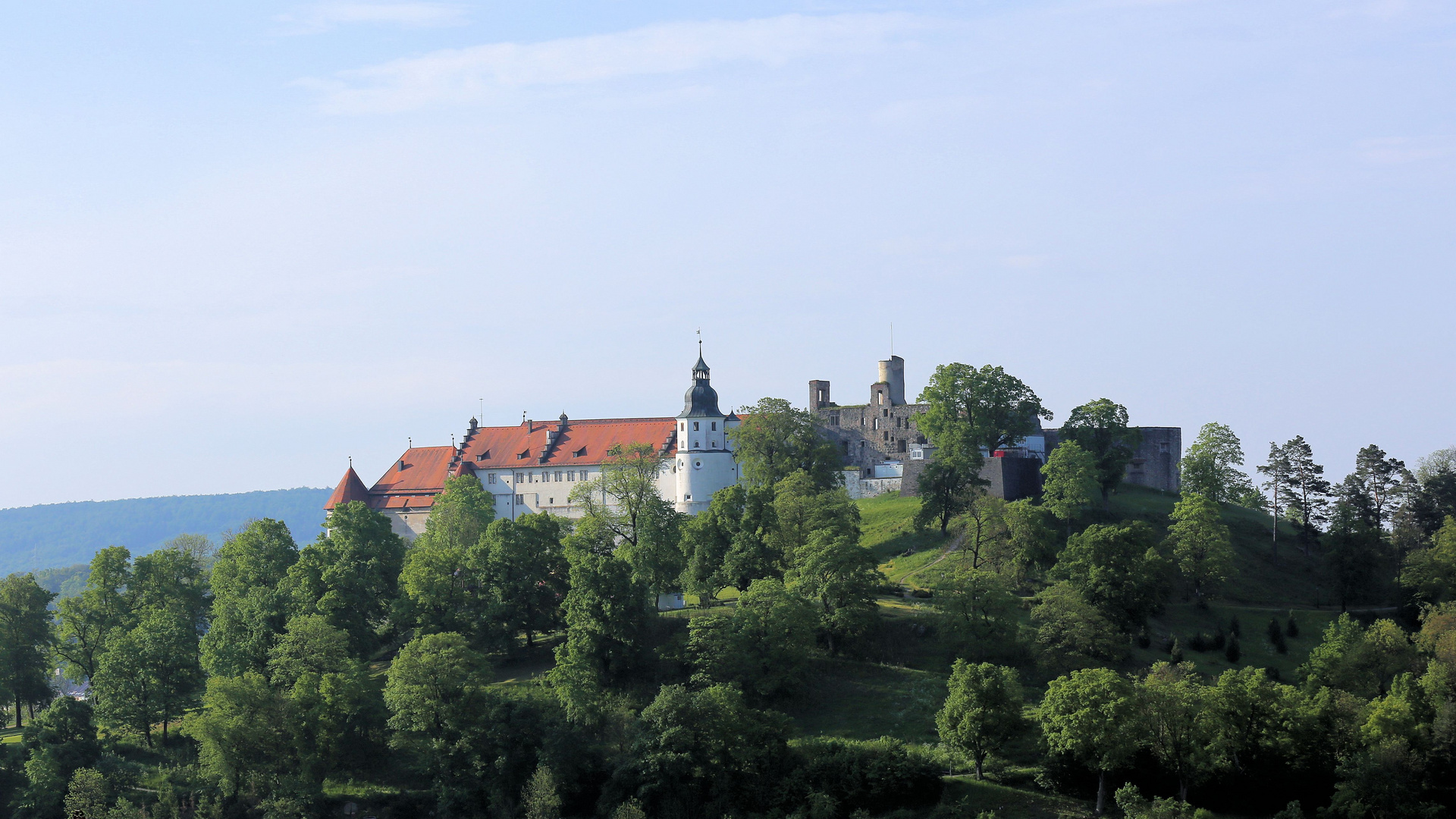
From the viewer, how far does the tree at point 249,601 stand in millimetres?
73312

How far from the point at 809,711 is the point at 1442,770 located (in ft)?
87.3

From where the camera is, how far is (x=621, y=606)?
2726 inches

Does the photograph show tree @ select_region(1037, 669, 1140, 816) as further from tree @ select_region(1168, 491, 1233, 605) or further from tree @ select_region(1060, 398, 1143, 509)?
tree @ select_region(1060, 398, 1143, 509)

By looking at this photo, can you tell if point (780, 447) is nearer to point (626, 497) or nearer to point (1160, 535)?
point (626, 497)

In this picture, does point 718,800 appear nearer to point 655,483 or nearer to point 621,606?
point 621,606

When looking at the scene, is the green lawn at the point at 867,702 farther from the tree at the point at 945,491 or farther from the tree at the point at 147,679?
the tree at the point at 147,679

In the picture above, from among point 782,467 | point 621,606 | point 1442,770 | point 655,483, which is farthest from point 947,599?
point 655,483

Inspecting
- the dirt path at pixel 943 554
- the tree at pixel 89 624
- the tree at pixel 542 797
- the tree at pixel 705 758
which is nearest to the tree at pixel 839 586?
the tree at pixel 705 758

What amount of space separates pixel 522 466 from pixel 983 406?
41071mm

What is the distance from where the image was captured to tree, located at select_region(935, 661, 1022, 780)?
2340 inches

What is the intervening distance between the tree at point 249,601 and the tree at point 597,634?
15.8 metres

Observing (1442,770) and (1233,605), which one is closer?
(1442,770)

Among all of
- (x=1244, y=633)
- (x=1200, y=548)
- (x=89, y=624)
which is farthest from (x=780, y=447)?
(x=89, y=624)

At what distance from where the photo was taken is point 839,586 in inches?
2805
